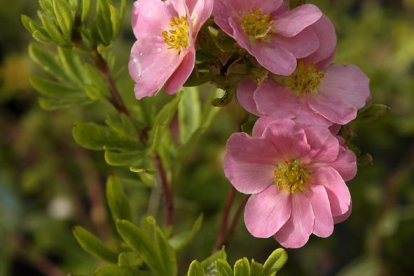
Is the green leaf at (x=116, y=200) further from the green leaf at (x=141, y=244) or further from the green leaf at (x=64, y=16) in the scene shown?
the green leaf at (x=64, y=16)

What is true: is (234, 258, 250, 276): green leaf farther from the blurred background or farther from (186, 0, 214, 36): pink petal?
the blurred background

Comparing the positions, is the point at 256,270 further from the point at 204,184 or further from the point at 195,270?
the point at 204,184

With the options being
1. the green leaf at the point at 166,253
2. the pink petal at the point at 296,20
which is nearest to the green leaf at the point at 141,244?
the green leaf at the point at 166,253

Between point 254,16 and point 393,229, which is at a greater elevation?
point 254,16

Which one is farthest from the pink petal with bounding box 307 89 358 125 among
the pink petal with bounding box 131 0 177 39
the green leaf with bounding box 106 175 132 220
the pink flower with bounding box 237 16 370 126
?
the green leaf with bounding box 106 175 132 220

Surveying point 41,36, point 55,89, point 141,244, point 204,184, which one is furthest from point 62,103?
point 204,184

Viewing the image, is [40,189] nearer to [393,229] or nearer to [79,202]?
[79,202]

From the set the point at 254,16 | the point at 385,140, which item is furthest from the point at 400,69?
the point at 254,16
